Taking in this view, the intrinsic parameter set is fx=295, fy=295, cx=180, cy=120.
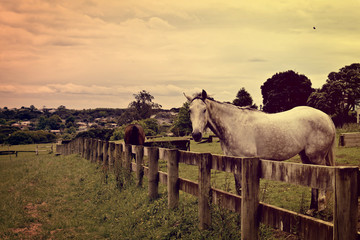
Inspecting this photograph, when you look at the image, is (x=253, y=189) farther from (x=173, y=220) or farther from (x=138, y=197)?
(x=138, y=197)

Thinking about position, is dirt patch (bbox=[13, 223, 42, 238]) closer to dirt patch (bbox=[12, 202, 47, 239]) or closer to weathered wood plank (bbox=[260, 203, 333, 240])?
dirt patch (bbox=[12, 202, 47, 239])

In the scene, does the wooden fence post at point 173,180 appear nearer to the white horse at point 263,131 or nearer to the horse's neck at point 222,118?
the white horse at point 263,131

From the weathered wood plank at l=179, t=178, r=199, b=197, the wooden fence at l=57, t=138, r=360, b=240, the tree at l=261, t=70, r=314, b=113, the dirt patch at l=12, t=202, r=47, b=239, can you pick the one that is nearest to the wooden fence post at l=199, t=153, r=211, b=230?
the wooden fence at l=57, t=138, r=360, b=240

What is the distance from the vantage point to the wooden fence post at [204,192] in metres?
5.17

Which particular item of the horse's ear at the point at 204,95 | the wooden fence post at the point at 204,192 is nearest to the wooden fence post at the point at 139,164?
the horse's ear at the point at 204,95

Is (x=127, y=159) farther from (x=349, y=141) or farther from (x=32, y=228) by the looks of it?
(x=349, y=141)

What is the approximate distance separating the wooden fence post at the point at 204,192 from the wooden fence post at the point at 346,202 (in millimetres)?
2548

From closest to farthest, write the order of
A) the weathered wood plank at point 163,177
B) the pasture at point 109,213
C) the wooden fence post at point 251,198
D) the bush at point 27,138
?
the wooden fence post at point 251,198
the pasture at point 109,213
the weathered wood plank at point 163,177
the bush at point 27,138

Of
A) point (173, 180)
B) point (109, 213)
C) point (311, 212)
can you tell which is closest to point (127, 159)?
point (109, 213)

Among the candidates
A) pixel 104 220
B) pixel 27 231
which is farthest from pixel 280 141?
pixel 27 231

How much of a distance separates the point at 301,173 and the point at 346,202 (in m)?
0.62

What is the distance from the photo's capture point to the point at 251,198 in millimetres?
3992

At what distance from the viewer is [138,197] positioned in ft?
25.9

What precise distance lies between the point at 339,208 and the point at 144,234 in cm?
398
